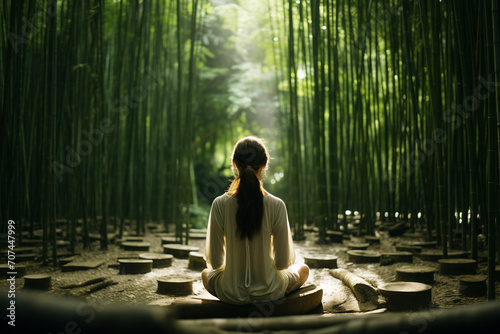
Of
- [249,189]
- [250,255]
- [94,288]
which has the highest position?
[249,189]

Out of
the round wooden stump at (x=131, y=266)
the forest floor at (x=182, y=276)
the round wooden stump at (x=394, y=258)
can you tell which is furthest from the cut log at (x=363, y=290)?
the round wooden stump at (x=131, y=266)

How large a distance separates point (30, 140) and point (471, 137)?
2.69 m

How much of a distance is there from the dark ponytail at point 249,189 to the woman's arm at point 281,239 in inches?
3.1

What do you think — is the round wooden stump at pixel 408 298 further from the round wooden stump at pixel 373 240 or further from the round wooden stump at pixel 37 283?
the round wooden stump at pixel 373 240

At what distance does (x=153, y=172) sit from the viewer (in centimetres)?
527

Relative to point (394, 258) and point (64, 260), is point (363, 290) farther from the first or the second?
point (64, 260)

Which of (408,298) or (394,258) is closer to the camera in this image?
(408,298)

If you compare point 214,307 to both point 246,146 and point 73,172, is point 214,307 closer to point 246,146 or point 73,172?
point 246,146

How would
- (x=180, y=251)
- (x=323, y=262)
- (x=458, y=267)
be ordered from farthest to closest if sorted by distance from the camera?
(x=180, y=251)
(x=323, y=262)
(x=458, y=267)

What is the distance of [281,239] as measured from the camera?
159 cm

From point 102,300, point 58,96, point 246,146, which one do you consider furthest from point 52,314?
point 58,96

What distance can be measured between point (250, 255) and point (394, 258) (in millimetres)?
1242

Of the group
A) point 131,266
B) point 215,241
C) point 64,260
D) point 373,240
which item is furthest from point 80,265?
point 373,240

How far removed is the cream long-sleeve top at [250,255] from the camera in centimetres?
153
